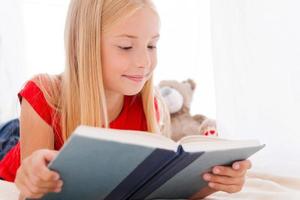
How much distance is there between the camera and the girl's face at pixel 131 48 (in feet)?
3.06

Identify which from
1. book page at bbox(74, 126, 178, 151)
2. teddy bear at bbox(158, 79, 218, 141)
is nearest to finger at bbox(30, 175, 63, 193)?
book page at bbox(74, 126, 178, 151)

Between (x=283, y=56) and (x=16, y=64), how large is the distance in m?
1.12

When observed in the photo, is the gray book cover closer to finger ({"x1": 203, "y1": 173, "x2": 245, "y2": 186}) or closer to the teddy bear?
finger ({"x1": 203, "y1": 173, "x2": 245, "y2": 186})

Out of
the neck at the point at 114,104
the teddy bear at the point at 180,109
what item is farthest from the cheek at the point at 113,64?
the teddy bear at the point at 180,109

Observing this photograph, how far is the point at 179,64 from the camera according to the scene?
201cm

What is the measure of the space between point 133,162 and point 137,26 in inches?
16.8

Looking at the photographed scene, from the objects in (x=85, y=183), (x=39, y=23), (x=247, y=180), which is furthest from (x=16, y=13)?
(x=85, y=183)

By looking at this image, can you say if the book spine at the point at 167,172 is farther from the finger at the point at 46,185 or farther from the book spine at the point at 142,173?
the finger at the point at 46,185

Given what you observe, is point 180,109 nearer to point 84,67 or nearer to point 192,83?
point 192,83

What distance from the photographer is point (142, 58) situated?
3.10 ft

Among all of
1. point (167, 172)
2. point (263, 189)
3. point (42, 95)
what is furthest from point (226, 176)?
point (42, 95)

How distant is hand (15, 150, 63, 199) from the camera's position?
56 centimetres

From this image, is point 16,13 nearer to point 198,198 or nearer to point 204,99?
point 204,99

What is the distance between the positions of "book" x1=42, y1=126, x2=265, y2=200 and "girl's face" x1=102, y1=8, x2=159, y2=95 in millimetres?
319
